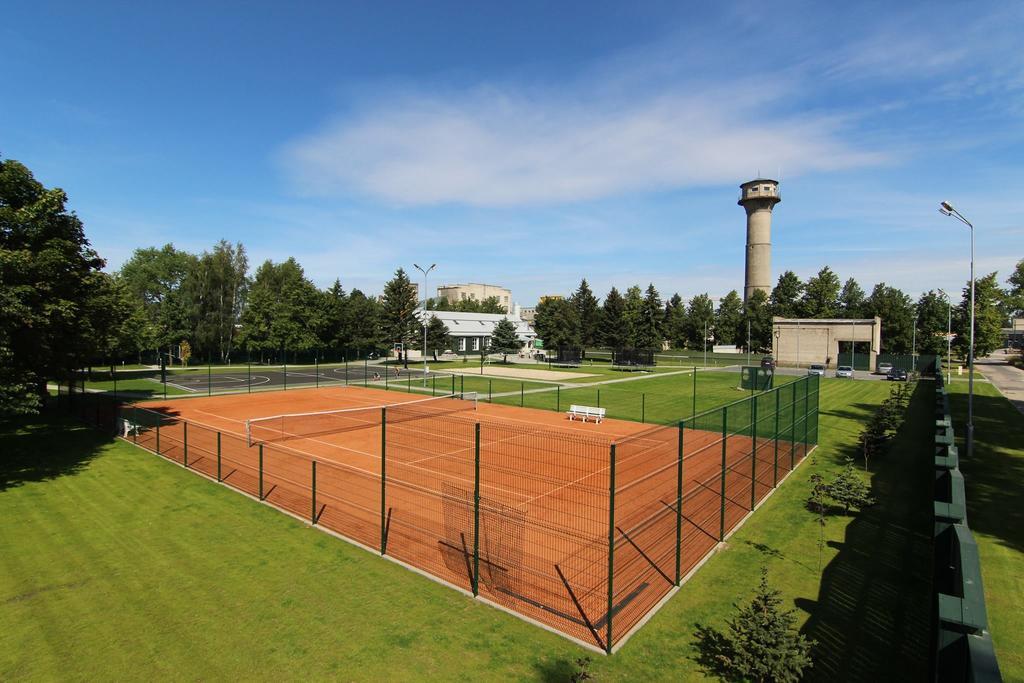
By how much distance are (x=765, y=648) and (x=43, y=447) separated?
2766 cm

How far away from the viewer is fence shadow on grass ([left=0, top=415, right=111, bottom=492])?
17797 mm

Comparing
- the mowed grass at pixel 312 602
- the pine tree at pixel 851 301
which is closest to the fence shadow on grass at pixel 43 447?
the mowed grass at pixel 312 602

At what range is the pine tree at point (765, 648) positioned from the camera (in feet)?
21.9

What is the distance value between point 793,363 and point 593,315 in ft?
101

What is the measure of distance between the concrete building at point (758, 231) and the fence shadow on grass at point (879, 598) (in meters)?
105

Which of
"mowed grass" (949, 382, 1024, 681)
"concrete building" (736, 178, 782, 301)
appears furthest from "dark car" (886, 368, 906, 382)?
"concrete building" (736, 178, 782, 301)

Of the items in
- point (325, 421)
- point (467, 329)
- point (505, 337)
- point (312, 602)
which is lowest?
point (312, 602)

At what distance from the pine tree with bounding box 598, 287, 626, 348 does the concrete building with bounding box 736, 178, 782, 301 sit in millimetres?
45538

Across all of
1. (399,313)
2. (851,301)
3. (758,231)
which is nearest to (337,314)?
(399,313)

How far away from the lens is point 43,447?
21.5m

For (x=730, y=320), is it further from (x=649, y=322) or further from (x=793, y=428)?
(x=793, y=428)

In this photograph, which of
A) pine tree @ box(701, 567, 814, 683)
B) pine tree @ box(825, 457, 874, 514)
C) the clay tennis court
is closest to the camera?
pine tree @ box(701, 567, 814, 683)

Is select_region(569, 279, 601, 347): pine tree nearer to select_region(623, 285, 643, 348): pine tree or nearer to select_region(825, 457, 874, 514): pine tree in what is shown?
select_region(623, 285, 643, 348): pine tree

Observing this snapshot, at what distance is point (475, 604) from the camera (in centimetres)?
945
